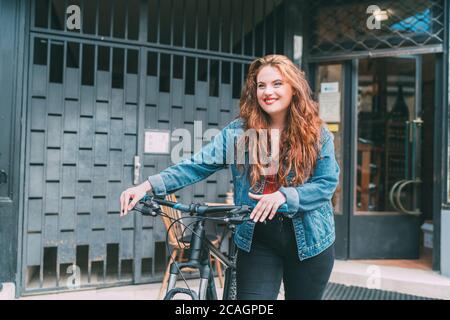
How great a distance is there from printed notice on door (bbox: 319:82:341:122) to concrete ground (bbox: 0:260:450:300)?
170 cm

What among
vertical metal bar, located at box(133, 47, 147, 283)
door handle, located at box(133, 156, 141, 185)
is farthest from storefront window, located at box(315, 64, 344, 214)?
door handle, located at box(133, 156, 141, 185)

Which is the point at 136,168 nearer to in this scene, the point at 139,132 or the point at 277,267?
the point at 139,132

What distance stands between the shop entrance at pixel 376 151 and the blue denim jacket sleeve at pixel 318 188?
3247mm

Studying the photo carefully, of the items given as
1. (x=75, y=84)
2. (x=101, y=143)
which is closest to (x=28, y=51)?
(x=75, y=84)

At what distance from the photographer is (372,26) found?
15.2 ft

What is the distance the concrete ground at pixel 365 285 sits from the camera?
3.87 m

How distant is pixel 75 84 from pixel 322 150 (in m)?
3.06

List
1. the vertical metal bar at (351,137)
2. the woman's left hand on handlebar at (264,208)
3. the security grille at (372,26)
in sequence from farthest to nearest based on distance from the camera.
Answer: the vertical metal bar at (351,137) < the security grille at (372,26) < the woman's left hand on handlebar at (264,208)

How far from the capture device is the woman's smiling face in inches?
66.9

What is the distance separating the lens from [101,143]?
4.14 metres
